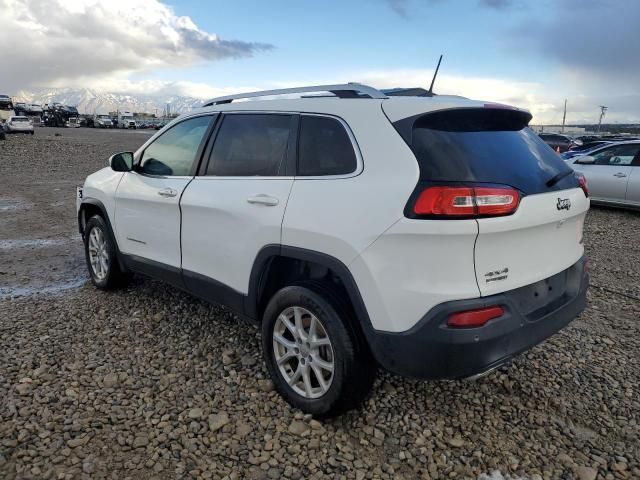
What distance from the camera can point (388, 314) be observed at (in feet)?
8.01

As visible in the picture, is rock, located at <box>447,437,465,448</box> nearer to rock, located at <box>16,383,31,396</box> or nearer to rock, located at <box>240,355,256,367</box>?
rock, located at <box>240,355,256,367</box>

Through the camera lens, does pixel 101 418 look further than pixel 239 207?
No

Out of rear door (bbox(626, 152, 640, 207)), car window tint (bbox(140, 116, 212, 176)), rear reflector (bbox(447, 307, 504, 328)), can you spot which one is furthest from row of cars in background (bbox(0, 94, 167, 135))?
rear reflector (bbox(447, 307, 504, 328))

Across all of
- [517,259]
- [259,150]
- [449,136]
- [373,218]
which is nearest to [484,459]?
[517,259]

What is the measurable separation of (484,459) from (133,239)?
317 centimetres

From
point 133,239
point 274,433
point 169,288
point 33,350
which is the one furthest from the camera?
point 169,288

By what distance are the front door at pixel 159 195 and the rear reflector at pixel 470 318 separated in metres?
2.22

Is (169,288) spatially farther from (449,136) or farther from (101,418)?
(449,136)

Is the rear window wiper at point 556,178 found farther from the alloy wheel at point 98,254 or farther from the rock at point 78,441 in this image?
the alloy wheel at point 98,254

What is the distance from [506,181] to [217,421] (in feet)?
→ 6.64

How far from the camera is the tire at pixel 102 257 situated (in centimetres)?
471

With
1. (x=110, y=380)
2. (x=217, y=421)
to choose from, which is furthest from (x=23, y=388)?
(x=217, y=421)

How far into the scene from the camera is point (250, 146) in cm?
334

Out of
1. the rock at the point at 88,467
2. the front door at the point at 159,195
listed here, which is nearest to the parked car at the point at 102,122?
the front door at the point at 159,195
